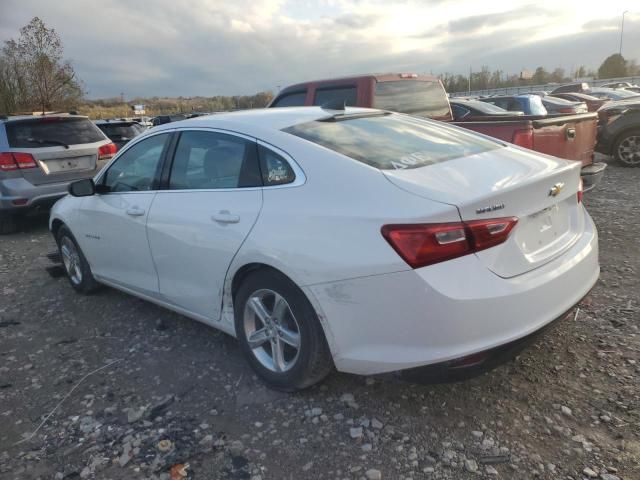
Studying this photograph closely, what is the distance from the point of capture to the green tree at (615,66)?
218 feet

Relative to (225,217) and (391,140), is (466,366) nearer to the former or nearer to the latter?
(391,140)

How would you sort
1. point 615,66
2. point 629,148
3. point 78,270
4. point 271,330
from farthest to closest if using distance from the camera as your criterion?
point 615,66, point 629,148, point 78,270, point 271,330

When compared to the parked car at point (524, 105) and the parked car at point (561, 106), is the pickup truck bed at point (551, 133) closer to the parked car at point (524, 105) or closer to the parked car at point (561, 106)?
the parked car at point (524, 105)

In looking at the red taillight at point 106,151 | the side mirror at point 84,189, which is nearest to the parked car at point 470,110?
the red taillight at point 106,151

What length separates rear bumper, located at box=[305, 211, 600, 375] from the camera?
2.29 metres

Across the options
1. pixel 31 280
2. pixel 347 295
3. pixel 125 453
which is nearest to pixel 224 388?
pixel 125 453

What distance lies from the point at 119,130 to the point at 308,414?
9.98 metres

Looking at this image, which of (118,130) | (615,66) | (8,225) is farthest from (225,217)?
(615,66)

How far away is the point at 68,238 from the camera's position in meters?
5.05

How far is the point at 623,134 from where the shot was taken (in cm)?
1020

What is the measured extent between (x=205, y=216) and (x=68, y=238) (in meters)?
2.56

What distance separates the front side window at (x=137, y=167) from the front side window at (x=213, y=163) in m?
0.26

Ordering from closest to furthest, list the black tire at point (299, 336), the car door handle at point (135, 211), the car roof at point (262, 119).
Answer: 1. the black tire at point (299, 336)
2. the car roof at point (262, 119)
3. the car door handle at point (135, 211)

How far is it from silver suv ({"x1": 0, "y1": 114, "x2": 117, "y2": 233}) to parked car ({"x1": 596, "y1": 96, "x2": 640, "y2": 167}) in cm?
954
